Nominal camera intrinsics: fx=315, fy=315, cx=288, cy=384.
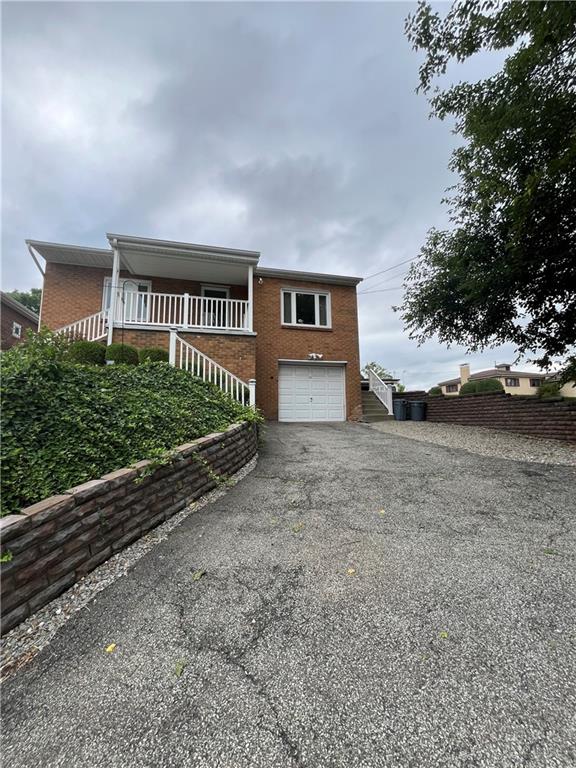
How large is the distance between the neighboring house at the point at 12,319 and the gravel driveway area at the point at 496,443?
1782 cm

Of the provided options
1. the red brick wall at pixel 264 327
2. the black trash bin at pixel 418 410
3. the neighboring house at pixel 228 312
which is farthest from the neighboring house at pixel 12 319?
the black trash bin at pixel 418 410

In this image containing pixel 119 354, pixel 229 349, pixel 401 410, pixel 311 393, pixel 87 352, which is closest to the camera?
pixel 87 352

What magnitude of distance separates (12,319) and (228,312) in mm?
14364

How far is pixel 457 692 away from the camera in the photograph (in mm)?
1428

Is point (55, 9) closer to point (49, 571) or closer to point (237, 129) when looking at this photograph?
point (237, 129)

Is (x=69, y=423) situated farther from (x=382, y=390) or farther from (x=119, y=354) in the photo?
(x=382, y=390)

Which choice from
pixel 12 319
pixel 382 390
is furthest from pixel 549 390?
pixel 12 319

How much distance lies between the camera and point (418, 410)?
11875 millimetres

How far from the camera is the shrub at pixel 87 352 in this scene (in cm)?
680

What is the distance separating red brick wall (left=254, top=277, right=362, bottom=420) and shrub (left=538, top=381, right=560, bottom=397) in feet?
17.8

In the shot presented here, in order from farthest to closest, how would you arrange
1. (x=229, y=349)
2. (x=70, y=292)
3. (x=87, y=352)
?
(x=70, y=292) < (x=229, y=349) < (x=87, y=352)

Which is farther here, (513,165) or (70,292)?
(70,292)

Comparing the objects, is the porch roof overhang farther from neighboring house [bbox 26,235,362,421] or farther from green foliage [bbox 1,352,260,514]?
green foliage [bbox 1,352,260,514]

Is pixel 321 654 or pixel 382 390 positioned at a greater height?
pixel 382 390
